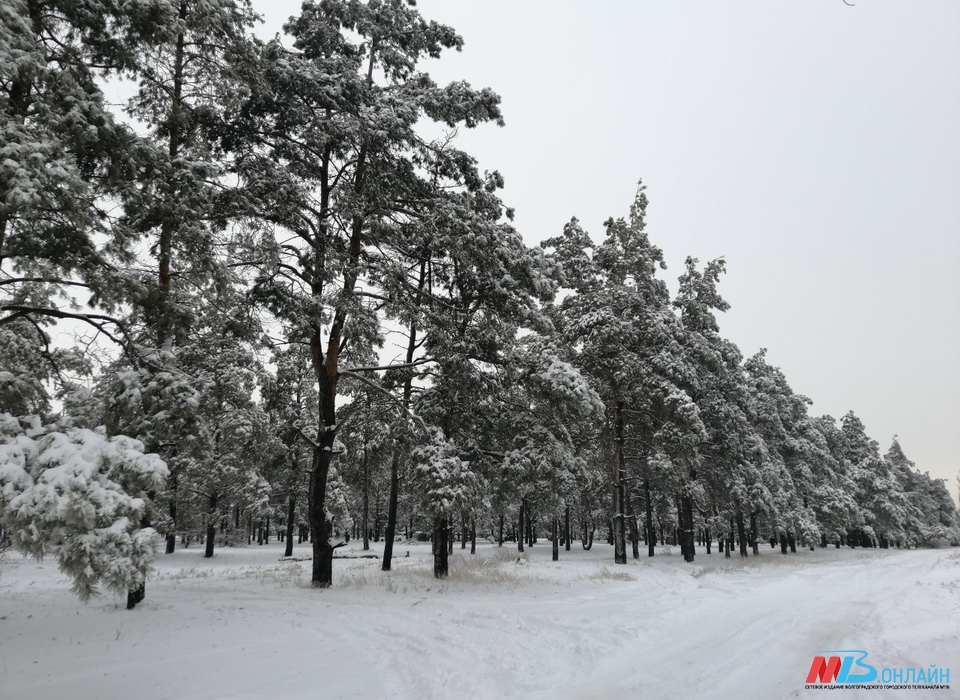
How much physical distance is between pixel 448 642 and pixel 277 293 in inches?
367

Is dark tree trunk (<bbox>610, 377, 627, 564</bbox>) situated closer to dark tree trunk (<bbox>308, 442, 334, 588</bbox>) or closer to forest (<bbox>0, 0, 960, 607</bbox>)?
forest (<bbox>0, 0, 960, 607</bbox>)

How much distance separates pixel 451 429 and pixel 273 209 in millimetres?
8728

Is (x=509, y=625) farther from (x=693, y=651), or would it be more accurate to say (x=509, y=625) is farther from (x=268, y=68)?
(x=268, y=68)

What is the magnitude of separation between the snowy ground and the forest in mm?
1534

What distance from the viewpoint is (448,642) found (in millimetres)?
7785

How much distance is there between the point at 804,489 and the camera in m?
39.0

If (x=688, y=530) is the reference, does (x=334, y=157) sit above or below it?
above

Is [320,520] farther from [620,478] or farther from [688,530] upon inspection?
[688,530]

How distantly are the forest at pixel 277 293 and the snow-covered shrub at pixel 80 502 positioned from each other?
0.08ft

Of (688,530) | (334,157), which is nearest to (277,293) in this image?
(334,157)

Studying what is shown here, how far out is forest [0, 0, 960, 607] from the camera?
555cm

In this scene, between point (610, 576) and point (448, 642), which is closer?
point (448, 642)

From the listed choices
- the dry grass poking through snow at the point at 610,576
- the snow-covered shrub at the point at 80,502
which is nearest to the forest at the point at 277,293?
the snow-covered shrub at the point at 80,502

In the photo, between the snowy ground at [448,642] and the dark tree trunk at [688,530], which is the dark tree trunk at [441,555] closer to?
the snowy ground at [448,642]
